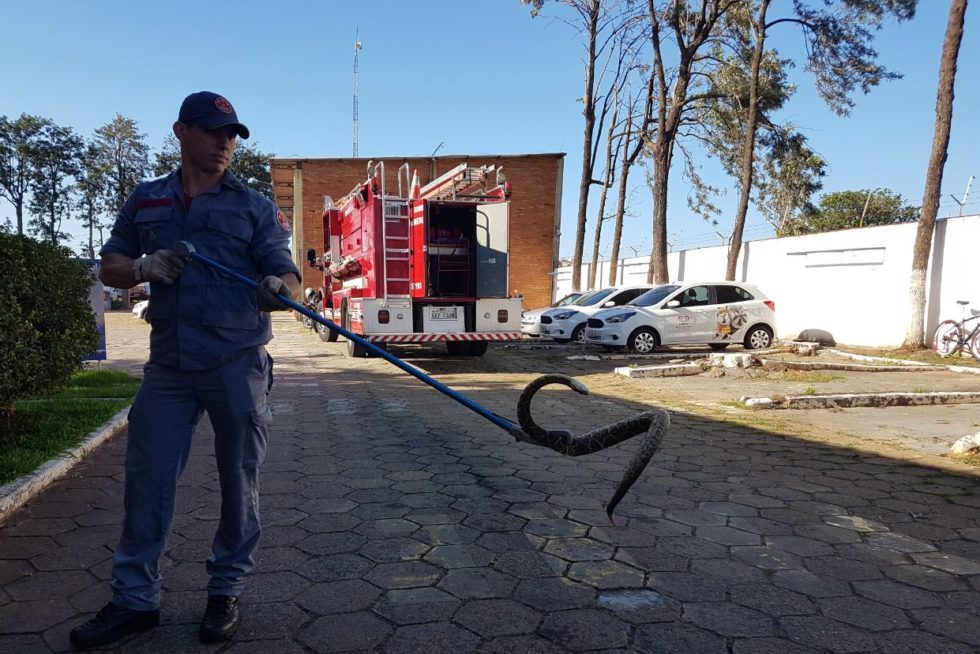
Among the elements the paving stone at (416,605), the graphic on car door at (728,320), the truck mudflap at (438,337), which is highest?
the graphic on car door at (728,320)

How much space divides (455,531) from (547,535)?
0.50 m

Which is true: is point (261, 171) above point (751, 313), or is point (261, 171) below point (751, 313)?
above

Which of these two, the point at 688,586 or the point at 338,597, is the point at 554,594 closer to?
the point at 688,586

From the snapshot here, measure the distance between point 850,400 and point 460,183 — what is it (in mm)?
6779

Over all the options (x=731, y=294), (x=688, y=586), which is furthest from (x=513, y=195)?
(x=688, y=586)

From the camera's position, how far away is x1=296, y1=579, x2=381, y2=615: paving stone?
2.76m

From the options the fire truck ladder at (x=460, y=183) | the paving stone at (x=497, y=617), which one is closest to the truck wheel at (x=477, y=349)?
the fire truck ladder at (x=460, y=183)

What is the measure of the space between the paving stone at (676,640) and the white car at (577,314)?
13.4 m

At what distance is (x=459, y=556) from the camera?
331 cm

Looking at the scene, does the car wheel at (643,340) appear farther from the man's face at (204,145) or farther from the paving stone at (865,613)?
the man's face at (204,145)

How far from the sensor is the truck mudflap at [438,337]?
11.4 meters

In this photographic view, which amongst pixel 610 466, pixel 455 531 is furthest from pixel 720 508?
pixel 455 531

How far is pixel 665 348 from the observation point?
15.6 metres

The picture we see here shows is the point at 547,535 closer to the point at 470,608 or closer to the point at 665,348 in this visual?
the point at 470,608
